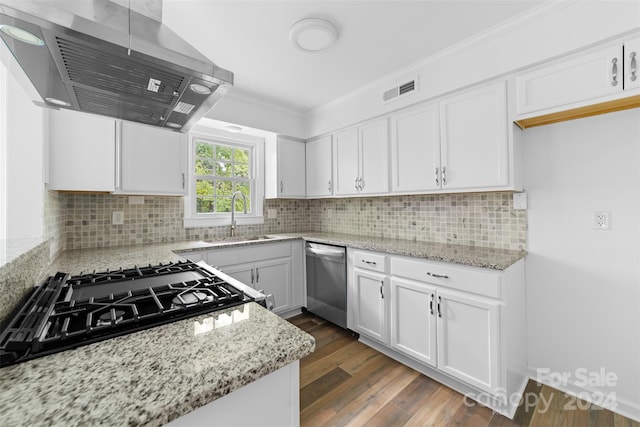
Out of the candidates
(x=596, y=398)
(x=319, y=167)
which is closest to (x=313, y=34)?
(x=319, y=167)

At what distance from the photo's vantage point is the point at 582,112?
162cm

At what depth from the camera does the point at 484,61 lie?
1.87 m

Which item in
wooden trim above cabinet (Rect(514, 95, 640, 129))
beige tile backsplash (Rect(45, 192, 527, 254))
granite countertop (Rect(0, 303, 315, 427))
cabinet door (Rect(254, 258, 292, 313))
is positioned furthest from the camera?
cabinet door (Rect(254, 258, 292, 313))

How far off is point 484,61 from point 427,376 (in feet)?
7.53

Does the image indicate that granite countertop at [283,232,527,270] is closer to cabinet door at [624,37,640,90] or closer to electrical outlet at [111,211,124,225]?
cabinet door at [624,37,640,90]

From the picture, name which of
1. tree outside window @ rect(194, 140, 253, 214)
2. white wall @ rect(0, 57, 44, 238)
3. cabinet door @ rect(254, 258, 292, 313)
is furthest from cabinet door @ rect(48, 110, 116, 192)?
cabinet door @ rect(254, 258, 292, 313)

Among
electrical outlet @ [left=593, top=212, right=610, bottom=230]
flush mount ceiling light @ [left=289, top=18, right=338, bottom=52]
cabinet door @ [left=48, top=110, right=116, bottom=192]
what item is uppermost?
flush mount ceiling light @ [left=289, top=18, right=338, bottom=52]

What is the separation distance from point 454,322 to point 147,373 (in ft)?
5.89

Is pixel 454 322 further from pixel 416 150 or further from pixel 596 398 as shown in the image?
pixel 416 150

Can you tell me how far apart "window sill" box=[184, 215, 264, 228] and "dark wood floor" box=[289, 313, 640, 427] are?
5.69 ft

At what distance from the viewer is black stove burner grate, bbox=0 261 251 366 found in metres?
0.65

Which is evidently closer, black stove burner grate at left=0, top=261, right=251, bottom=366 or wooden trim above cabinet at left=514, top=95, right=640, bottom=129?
black stove burner grate at left=0, top=261, right=251, bottom=366

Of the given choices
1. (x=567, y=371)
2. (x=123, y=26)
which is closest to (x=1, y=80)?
(x=123, y=26)

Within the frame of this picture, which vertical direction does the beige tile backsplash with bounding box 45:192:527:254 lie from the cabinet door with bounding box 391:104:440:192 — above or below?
below
